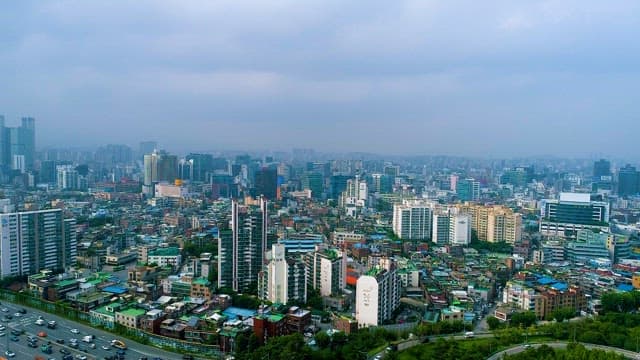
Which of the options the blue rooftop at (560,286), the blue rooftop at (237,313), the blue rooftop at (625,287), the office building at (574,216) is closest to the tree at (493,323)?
the blue rooftop at (560,286)

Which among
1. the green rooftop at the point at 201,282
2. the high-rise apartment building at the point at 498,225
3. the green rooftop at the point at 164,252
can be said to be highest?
the high-rise apartment building at the point at 498,225

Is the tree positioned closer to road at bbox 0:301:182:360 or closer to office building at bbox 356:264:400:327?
office building at bbox 356:264:400:327

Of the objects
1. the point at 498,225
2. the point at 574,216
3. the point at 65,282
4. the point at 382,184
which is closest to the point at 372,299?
the point at 65,282

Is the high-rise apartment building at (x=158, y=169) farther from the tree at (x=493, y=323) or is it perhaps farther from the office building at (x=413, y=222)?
the tree at (x=493, y=323)

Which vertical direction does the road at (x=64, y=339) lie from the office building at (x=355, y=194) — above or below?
below

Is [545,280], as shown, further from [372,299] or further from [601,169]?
[601,169]

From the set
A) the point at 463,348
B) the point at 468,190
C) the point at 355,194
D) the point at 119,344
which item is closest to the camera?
the point at 463,348

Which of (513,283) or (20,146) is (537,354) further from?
(20,146)
